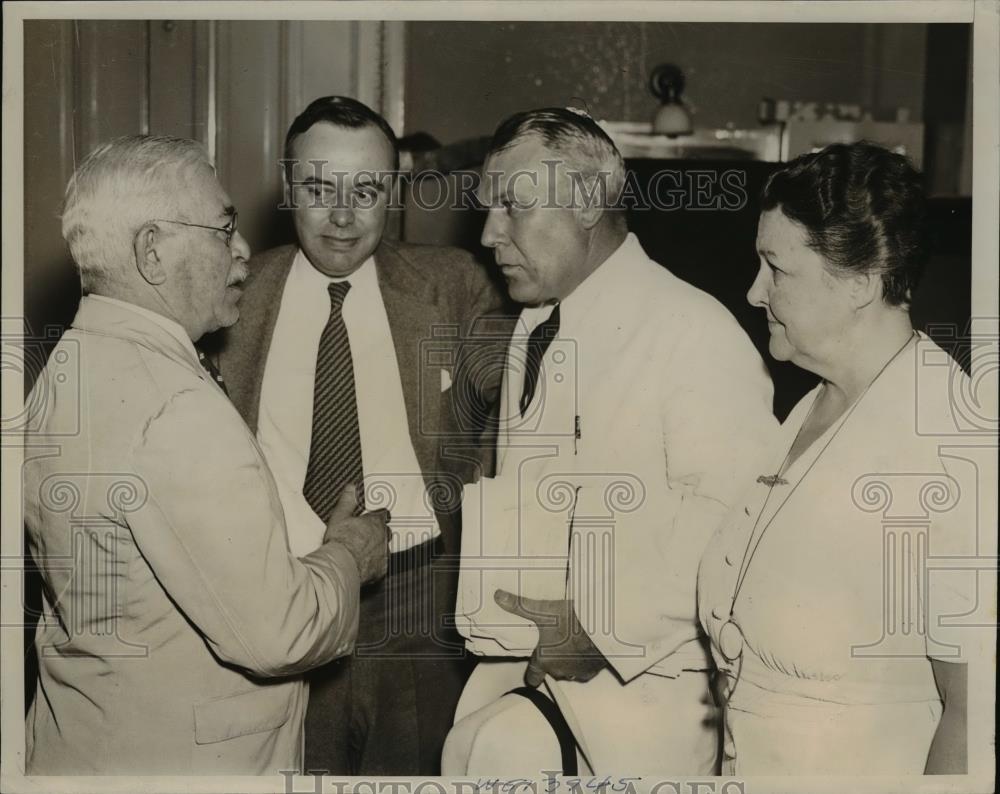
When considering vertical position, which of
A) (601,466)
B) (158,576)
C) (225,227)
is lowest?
(158,576)

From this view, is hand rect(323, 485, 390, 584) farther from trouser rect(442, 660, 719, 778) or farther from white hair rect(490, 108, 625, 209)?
white hair rect(490, 108, 625, 209)

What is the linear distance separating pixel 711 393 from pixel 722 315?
14 cm

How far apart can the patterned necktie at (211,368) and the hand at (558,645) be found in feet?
2.03

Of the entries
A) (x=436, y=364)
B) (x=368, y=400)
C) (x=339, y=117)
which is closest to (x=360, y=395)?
(x=368, y=400)

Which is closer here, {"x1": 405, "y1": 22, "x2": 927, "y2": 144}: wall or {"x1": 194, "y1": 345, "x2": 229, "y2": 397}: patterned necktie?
{"x1": 194, "y1": 345, "x2": 229, "y2": 397}: patterned necktie

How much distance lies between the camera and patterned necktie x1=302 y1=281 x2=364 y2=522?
6.74 feet

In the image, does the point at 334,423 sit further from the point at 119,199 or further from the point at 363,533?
the point at 119,199

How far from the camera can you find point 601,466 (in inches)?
79.4

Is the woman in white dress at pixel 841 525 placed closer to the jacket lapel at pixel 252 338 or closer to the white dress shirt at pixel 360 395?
the white dress shirt at pixel 360 395

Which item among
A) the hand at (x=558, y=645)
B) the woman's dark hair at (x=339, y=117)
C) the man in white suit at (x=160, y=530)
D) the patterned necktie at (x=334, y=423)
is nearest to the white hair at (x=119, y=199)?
the man in white suit at (x=160, y=530)

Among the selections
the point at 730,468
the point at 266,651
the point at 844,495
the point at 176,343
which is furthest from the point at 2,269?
the point at 844,495

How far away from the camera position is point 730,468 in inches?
78.4

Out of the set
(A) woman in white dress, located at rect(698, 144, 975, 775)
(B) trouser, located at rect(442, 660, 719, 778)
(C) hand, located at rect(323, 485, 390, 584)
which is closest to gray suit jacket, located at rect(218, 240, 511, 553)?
(C) hand, located at rect(323, 485, 390, 584)

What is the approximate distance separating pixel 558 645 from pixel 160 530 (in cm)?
69
